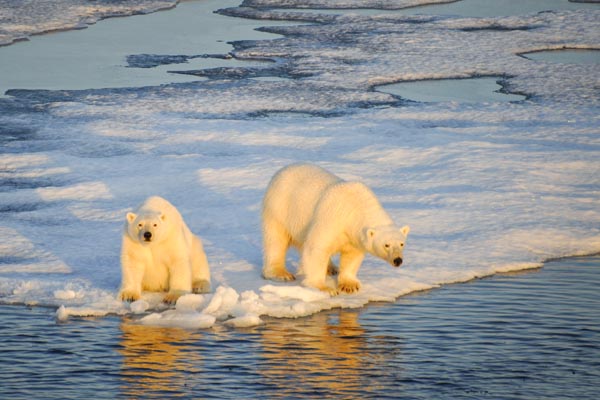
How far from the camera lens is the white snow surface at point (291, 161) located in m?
9.34

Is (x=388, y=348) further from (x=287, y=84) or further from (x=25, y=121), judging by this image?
(x=287, y=84)

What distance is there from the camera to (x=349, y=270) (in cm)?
908

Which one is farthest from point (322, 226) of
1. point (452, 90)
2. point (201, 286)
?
point (452, 90)

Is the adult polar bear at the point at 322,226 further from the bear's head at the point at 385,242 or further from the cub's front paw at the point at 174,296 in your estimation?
the cub's front paw at the point at 174,296

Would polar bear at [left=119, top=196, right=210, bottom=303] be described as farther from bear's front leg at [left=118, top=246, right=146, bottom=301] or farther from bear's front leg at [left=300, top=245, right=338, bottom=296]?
bear's front leg at [left=300, top=245, right=338, bottom=296]

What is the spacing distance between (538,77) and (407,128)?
4717 millimetres

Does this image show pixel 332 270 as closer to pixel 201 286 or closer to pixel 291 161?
pixel 201 286

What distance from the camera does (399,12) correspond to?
2761cm

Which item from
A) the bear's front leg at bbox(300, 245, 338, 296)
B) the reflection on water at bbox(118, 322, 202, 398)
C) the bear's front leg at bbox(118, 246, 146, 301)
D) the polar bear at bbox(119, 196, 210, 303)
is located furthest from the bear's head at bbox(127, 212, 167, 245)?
the bear's front leg at bbox(300, 245, 338, 296)

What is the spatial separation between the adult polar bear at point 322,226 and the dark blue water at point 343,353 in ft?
1.54

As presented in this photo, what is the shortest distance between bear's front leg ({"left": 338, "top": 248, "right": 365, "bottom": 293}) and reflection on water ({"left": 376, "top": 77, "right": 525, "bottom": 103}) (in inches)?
354

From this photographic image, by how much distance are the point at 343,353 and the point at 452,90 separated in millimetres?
11858

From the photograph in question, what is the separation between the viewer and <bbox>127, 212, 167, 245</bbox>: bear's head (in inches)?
325

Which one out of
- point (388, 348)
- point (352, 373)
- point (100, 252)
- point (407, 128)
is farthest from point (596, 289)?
point (407, 128)
